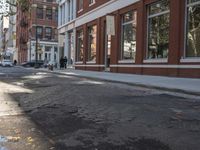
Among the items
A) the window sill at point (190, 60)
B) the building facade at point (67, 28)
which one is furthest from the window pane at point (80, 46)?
the window sill at point (190, 60)

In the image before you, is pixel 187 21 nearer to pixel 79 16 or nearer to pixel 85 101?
pixel 85 101

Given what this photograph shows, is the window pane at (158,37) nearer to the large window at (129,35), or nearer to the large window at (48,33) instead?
the large window at (129,35)

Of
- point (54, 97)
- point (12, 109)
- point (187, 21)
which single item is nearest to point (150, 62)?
point (187, 21)

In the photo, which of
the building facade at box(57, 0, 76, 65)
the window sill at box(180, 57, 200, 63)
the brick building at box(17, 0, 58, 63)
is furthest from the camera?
the brick building at box(17, 0, 58, 63)

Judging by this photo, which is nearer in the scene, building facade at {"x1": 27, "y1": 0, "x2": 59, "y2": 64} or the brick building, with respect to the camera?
the brick building

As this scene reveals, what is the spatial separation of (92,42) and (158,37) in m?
15.0

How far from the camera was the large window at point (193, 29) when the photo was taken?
70.2 feet

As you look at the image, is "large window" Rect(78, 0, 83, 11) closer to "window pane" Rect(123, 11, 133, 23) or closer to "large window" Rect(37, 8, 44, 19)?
"window pane" Rect(123, 11, 133, 23)

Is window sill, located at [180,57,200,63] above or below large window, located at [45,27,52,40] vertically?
below

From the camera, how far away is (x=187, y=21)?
22.1 meters

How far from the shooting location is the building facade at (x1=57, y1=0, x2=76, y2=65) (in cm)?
4831

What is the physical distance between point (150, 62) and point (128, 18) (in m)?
5.68

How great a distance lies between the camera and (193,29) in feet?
71.3

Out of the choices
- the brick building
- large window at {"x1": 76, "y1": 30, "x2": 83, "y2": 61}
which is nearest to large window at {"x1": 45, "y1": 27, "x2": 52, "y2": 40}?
the brick building
